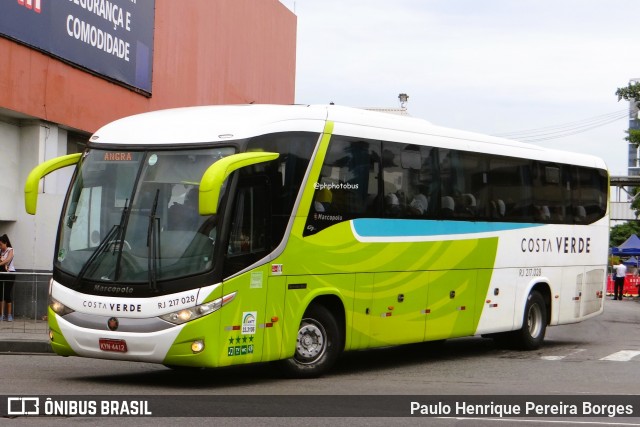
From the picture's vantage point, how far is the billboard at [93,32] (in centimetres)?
2002

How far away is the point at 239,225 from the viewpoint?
12.7 metres

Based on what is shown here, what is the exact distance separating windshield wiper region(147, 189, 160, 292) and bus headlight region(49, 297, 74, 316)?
1167mm

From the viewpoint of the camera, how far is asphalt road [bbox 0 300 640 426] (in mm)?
10625

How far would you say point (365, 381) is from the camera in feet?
45.5

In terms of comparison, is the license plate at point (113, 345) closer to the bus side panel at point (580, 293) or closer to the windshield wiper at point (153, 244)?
the windshield wiper at point (153, 244)

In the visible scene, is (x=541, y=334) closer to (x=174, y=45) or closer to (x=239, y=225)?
(x=239, y=225)

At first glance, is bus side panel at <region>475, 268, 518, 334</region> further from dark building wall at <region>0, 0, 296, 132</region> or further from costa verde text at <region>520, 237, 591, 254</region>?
dark building wall at <region>0, 0, 296, 132</region>

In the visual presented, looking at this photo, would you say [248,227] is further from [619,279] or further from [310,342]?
[619,279]

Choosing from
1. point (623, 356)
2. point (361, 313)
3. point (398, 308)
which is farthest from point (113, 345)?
point (623, 356)

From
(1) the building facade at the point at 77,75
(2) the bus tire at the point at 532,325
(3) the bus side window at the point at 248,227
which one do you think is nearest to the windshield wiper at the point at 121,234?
(3) the bus side window at the point at 248,227

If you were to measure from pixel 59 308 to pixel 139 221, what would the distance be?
1.45 meters

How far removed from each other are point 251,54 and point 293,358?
19855 millimetres

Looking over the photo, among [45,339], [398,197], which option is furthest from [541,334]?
[45,339]

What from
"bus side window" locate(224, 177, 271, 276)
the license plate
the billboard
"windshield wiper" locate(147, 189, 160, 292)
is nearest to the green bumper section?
the license plate
